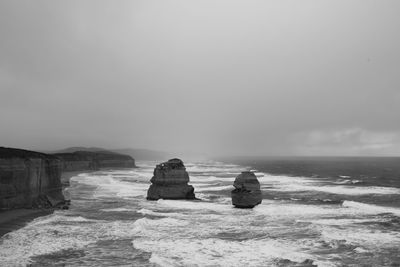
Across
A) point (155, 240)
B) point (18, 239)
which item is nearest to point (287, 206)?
point (155, 240)

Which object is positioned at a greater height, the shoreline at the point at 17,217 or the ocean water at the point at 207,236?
the shoreline at the point at 17,217

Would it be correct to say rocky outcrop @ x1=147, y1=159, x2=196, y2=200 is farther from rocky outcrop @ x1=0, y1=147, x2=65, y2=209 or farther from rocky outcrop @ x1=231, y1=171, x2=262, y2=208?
rocky outcrop @ x1=0, y1=147, x2=65, y2=209

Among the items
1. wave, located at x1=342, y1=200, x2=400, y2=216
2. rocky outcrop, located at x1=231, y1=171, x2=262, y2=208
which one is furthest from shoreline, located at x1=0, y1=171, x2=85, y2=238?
wave, located at x1=342, y1=200, x2=400, y2=216

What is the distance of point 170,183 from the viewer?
41688 mm

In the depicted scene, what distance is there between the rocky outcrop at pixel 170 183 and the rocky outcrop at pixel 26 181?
9.57m

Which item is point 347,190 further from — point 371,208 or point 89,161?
point 89,161

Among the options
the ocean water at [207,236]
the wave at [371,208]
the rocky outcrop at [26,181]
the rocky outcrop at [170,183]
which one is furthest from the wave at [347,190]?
the rocky outcrop at [26,181]

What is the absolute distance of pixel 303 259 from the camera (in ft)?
63.3

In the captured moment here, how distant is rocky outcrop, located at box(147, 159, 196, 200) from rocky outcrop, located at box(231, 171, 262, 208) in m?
7.05

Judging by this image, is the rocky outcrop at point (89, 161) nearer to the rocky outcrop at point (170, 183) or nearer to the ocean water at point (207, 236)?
the rocky outcrop at point (170, 183)

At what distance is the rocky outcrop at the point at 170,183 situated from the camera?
41125mm

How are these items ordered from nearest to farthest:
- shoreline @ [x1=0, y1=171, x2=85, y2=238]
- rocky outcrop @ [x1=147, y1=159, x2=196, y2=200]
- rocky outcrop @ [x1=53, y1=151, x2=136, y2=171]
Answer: shoreline @ [x1=0, y1=171, x2=85, y2=238] → rocky outcrop @ [x1=147, y1=159, x2=196, y2=200] → rocky outcrop @ [x1=53, y1=151, x2=136, y2=171]

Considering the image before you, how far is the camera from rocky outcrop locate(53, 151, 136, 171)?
358 ft

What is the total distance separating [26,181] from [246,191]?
19004 mm
